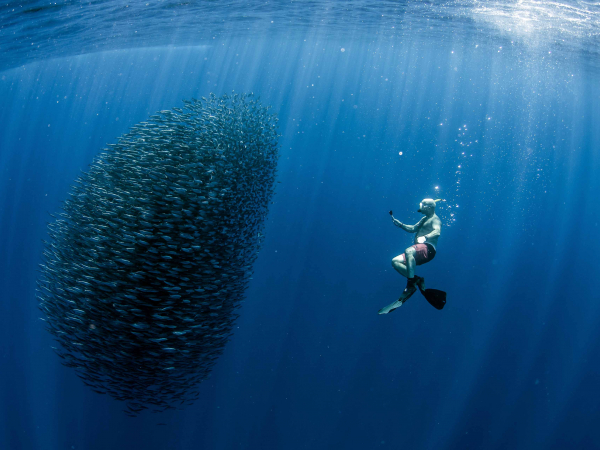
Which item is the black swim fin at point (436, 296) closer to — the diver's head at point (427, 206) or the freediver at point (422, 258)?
the freediver at point (422, 258)

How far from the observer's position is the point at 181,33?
1474cm

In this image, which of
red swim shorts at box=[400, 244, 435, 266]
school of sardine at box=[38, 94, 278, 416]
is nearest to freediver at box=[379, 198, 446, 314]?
red swim shorts at box=[400, 244, 435, 266]

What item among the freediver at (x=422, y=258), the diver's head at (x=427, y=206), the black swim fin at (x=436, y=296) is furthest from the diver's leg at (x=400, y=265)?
the diver's head at (x=427, y=206)

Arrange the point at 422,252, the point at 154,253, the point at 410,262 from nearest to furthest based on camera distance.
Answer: the point at 154,253 < the point at 410,262 < the point at 422,252

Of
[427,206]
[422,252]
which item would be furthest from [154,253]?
[427,206]

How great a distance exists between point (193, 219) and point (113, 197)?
1.22 metres

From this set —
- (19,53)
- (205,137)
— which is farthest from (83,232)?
(19,53)

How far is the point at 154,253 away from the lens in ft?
15.0

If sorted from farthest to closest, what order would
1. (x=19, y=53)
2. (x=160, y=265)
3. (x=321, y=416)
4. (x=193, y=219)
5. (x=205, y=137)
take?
(x=19, y=53)
(x=321, y=416)
(x=205, y=137)
(x=193, y=219)
(x=160, y=265)

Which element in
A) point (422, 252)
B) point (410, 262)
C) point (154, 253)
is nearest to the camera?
point (154, 253)

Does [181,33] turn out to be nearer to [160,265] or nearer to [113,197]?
[113,197]

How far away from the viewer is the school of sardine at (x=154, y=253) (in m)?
4.52

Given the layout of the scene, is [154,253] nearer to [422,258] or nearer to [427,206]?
[422,258]

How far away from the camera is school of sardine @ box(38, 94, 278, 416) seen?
452 cm
